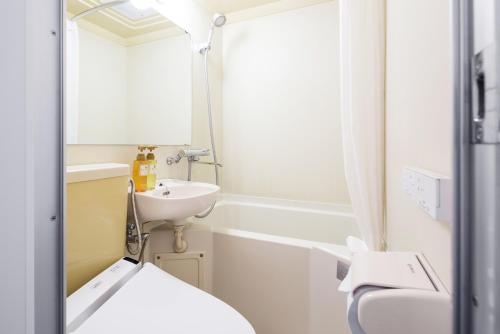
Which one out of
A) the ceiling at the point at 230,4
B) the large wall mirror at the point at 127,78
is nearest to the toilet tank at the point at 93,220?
the large wall mirror at the point at 127,78

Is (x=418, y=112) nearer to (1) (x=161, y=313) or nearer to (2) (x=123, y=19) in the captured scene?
(1) (x=161, y=313)

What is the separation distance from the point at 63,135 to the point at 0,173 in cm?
9

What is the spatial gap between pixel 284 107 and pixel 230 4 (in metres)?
0.88

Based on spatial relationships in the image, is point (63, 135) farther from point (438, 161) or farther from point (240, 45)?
point (240, 45)

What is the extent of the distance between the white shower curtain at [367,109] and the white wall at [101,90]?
1.09 metres

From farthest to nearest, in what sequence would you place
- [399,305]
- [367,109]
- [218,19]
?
[218,19] < [367,109] < [399,305]

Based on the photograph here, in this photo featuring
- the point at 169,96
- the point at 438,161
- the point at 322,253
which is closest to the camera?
the point at 438,161

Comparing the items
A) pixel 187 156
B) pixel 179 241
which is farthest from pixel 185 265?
pixel 187 156

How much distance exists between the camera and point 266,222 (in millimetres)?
1953

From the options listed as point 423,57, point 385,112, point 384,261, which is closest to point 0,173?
point 384,261

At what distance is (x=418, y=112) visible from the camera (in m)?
0.65

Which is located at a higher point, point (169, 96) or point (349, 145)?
point (169, 96)

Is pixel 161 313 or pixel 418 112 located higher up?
pixel 418 112

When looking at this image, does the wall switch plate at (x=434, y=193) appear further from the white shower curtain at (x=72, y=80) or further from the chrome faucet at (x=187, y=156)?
the chrome faucet at (x=187, y=156)
